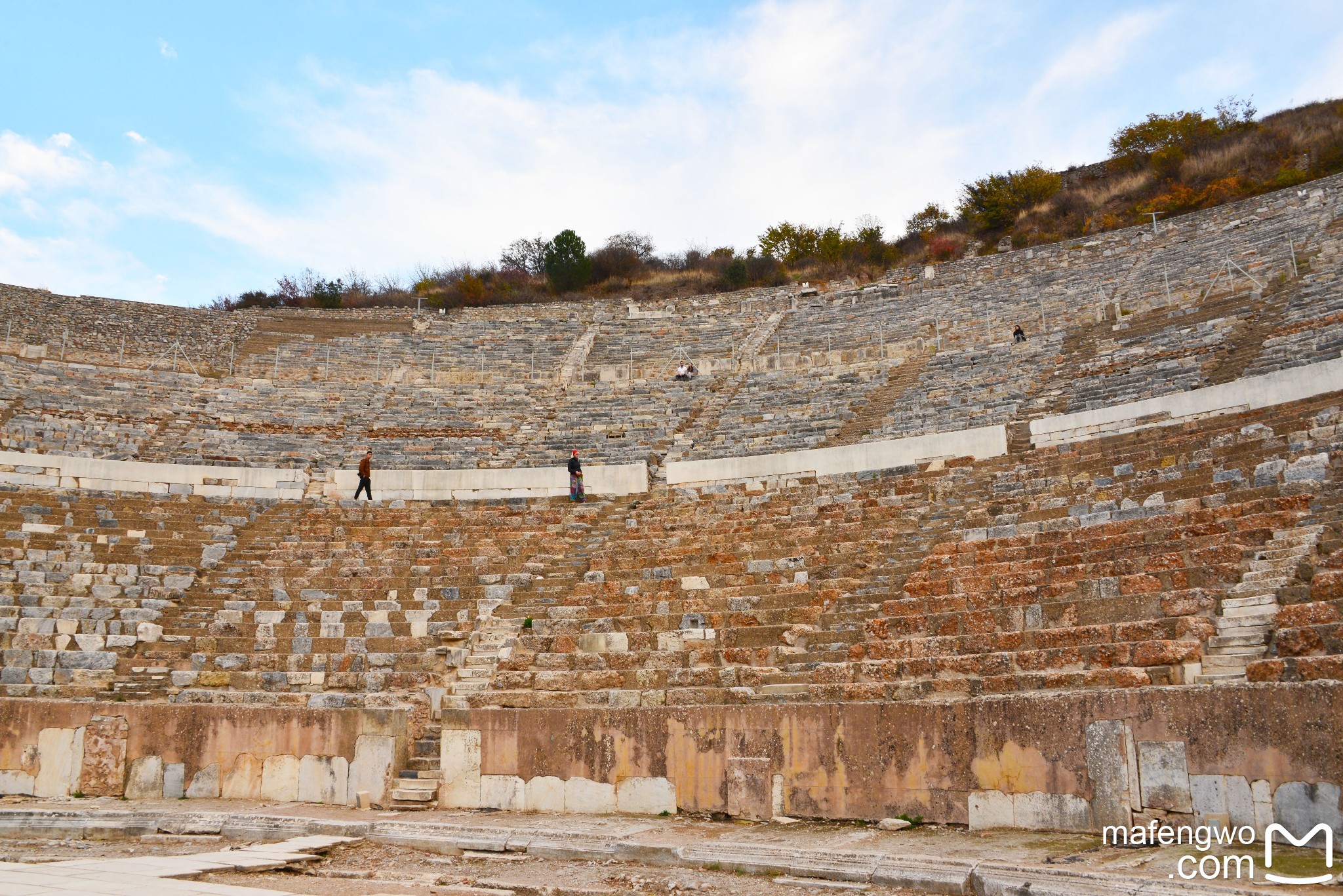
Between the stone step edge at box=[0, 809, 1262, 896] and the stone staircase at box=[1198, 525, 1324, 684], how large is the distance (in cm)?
237

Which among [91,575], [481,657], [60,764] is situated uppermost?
[91,575]

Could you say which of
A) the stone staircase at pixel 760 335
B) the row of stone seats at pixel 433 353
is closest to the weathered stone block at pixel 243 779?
the row of stone seats at pixel 433 353

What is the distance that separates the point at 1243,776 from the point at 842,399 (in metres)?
14.9

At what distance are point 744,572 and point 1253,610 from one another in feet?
19.8

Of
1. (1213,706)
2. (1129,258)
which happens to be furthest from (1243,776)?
(1129,258)

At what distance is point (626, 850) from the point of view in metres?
7.14

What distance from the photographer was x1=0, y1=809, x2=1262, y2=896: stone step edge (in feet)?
17.4

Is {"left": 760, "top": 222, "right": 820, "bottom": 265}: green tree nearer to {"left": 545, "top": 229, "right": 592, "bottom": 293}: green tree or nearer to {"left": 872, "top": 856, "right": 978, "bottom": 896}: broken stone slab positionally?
{"left": 545, "top": 229, "right": 592, "bottom": 293}: green tree

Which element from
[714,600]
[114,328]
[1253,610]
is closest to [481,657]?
[714,600]

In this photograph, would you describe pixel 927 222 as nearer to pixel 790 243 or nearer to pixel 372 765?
pixel 790 243

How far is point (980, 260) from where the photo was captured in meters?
29.4

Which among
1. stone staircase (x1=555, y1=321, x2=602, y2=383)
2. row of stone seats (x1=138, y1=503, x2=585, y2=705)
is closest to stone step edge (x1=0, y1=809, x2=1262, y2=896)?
row of stone seats (x1=138, y1=503, x2=585, y2=705)

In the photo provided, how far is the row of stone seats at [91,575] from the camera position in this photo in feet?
38.3

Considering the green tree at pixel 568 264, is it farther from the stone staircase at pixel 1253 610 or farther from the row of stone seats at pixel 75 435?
the stone staircase at pixel 1253 610
